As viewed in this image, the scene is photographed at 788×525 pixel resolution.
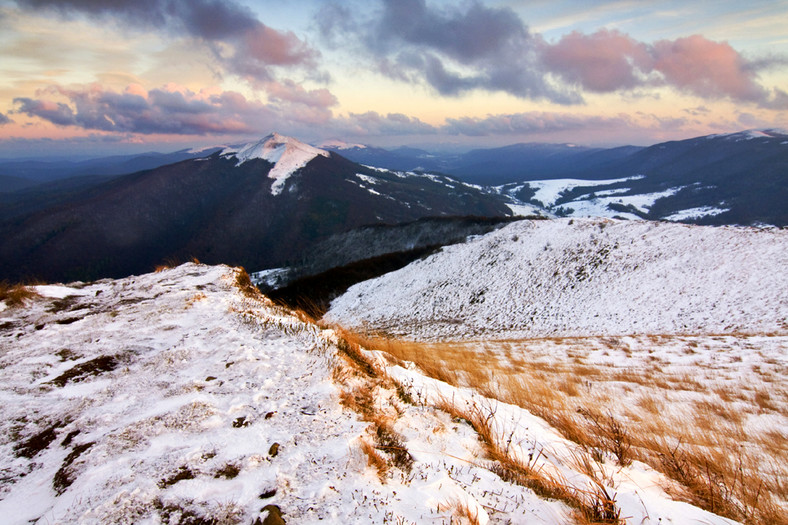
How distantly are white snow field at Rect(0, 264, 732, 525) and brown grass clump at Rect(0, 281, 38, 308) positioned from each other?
2.71 metres

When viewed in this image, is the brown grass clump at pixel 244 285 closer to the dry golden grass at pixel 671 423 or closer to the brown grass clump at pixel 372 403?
the dry golden grass at pixel 671 423

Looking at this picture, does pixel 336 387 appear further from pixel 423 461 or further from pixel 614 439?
pixel 614 439

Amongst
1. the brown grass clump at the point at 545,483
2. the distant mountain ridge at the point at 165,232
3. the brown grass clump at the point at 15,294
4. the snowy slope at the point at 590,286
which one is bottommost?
the distant mountain ridge at the point at 165,232

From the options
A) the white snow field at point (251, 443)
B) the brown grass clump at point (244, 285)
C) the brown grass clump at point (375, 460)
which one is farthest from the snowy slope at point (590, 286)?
the brown grass clump at point (375, 460)

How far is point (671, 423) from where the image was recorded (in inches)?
176

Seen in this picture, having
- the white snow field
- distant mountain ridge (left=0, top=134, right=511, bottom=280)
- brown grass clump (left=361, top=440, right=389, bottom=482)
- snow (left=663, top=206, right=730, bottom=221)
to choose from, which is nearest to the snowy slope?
the white snow field

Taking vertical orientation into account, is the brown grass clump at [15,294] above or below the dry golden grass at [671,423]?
above

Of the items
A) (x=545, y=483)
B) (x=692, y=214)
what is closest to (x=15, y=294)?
(x=545, y=483)

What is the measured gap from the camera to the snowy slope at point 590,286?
1530 centimetres

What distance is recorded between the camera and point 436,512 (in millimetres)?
2139

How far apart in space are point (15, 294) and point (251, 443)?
9.05m

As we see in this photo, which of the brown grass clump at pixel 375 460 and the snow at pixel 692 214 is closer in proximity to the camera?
the brown grass clump at pixel 375 460

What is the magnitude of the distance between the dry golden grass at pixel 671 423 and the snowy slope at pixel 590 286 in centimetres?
947

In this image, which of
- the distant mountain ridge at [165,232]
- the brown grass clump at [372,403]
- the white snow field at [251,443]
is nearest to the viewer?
the white snow field at [251,443]
